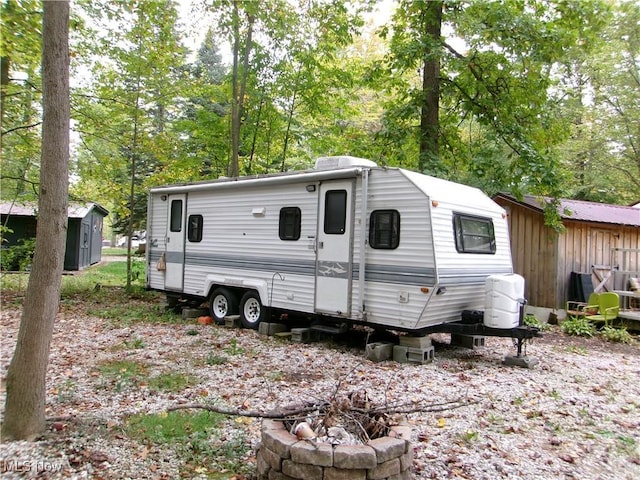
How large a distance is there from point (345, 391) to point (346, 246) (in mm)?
2575

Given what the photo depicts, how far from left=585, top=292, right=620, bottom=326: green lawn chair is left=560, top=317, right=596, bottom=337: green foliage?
163mm

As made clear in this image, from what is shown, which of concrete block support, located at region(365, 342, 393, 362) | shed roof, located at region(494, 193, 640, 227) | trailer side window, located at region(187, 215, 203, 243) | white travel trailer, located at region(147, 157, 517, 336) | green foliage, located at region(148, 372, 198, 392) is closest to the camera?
green foliage, located at region(148, 372, 198, 392)

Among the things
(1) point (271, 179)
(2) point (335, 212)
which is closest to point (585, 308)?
Answer: (2) point (335, 212)

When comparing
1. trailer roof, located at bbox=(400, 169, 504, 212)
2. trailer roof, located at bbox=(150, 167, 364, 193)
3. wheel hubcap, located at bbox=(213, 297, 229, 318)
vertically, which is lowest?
wheel hubcap, located at bbox=(213, 297, 229, 318)

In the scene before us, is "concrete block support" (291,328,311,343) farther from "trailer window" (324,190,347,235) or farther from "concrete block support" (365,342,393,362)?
"trailer window" (324,190,347,235)

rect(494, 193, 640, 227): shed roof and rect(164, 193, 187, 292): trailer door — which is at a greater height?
rect(494, 193, 640, 227): shed roof

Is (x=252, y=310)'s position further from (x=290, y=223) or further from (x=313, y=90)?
(x=313, y=90)

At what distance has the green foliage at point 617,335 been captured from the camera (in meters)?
9.42

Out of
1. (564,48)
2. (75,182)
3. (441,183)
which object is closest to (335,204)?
(441,183)

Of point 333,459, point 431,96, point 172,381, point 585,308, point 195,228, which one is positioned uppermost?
point 431,96

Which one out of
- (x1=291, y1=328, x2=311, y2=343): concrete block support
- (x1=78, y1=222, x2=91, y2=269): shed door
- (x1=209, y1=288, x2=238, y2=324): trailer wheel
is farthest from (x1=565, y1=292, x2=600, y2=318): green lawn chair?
(x1=78, y1=222, x2=91, y2=269): shed door

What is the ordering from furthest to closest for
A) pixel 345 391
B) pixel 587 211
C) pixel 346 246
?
A: 1. pixel 587 211
2. pixel 346 246
3. pixel 345 391

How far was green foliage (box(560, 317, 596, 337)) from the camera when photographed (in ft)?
32.0

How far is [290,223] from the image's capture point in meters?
8.21
